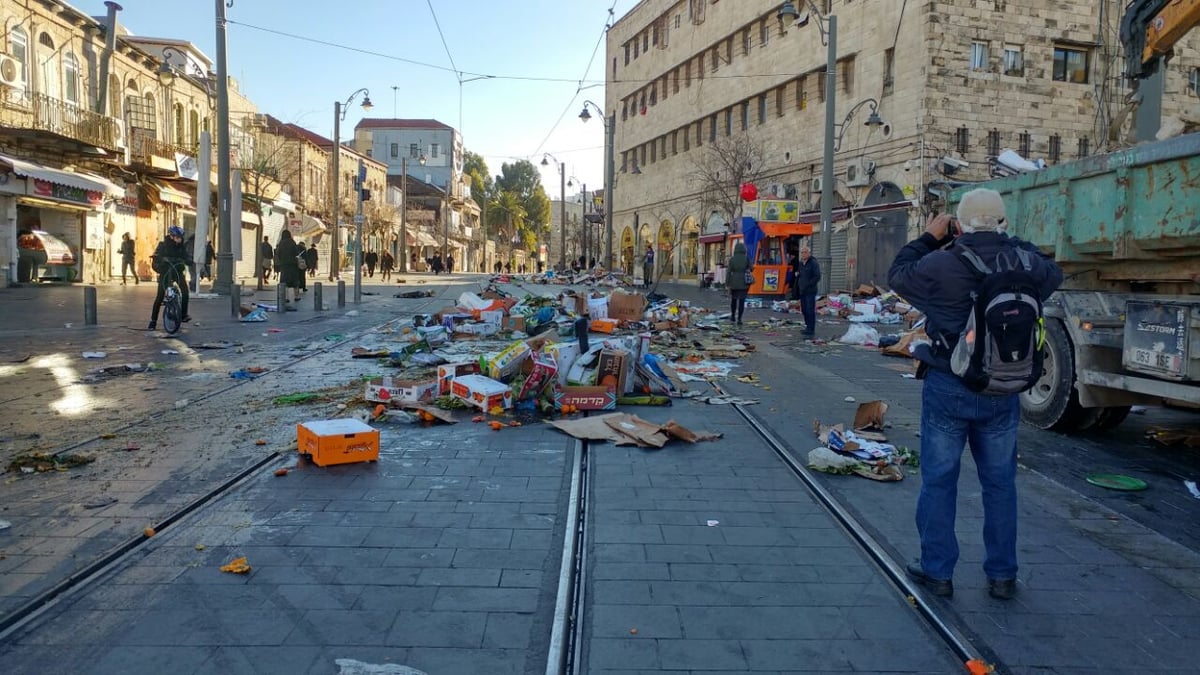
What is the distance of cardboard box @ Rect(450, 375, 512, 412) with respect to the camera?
7512mm

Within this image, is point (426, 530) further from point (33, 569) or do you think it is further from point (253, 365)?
point (253, 365)

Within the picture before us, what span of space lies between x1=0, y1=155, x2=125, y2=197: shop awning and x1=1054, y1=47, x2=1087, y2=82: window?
1242 inches

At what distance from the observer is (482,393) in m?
7.54

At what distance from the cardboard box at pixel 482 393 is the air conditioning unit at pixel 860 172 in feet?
85.4

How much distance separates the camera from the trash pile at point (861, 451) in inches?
227

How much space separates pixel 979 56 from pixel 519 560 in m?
29.7

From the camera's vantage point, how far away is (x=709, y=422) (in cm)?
745

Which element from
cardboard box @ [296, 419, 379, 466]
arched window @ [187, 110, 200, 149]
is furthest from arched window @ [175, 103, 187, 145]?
cardboard box @ [296, 419, 379, 466]

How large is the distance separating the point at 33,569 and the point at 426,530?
1714mm

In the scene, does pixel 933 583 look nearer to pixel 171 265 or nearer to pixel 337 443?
pixel 337 443

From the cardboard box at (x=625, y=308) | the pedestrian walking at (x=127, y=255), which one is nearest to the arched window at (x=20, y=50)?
the pedestrian walking at (x=127, y=255)

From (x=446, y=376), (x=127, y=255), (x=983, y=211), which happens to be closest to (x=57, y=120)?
(x=127, y=255)

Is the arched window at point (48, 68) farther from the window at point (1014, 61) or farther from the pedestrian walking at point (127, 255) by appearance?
the window at point (1014, 61)

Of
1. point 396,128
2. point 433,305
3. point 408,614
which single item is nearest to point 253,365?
point 408,614
